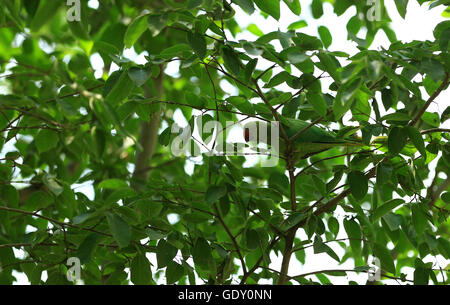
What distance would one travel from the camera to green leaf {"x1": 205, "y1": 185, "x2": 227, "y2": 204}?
1565 millimetres

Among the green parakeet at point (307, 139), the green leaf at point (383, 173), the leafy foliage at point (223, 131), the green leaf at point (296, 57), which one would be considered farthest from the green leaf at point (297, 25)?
the green leaf at point (383, 173)

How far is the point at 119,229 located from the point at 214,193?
33cm

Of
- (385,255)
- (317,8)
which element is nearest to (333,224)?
(385,255)

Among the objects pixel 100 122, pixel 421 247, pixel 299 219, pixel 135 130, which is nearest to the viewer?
pixel 100 122

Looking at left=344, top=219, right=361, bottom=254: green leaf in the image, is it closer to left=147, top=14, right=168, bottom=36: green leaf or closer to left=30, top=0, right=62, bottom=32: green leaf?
left=147, top=14, right=168, bottom=36: green leaf

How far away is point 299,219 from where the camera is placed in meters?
1.70

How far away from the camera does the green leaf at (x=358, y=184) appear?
5.63ft

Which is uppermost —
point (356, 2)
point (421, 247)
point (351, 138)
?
point (356, 2)

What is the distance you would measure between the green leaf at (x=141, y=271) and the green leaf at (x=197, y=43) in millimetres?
724

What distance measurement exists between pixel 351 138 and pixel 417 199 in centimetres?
42

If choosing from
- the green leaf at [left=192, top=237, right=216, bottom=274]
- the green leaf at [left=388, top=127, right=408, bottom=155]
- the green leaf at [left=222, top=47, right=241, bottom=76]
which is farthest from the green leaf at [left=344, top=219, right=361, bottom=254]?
the green leaf at [left=222, top=47, right=241, bottom=76]

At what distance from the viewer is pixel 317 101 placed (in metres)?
1.66

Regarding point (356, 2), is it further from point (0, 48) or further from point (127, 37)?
point (0, 48)
